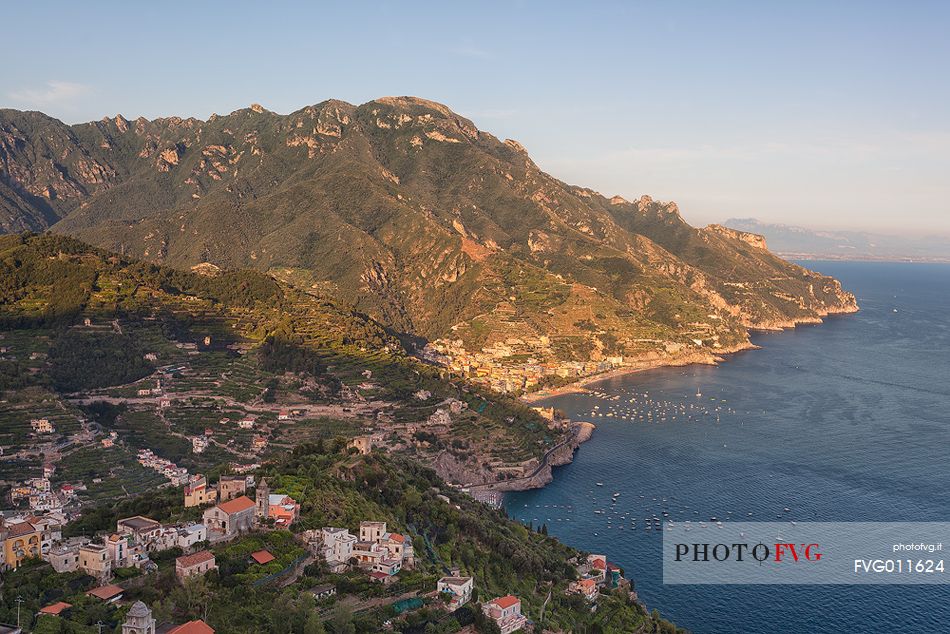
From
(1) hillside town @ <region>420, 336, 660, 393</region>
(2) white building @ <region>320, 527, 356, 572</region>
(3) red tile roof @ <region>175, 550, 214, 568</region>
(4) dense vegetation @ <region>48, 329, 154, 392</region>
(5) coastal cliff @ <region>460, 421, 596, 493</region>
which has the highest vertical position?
(4) dense vegetation @ <region>48, 329, 154, 392</region>

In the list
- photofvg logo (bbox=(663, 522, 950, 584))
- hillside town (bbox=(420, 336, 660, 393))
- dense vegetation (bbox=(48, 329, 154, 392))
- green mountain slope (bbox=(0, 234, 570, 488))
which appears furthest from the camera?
hillside town (bbox=(420, 336, 660, 393))

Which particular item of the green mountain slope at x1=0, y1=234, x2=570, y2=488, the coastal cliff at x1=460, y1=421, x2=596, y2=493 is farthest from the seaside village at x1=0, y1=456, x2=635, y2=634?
the coastal cliff at x1=460, y1=421, x2=596, y2=493

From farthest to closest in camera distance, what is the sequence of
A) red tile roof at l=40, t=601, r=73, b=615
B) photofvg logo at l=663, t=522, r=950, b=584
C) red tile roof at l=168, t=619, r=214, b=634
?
1. photofvg logo at l=663, t=522, r=950, b=584
2. red tile roof at l=40, t=601, r=73, b=615
3. red tile roof at l=168, t=619, r=214, b=634

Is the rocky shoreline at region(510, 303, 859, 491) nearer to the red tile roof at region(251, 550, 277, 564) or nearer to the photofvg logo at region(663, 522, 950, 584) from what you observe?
the photofvg logo at region(663, 522, 950, 584)

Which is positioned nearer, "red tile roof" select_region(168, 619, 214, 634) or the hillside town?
"red tile roof" select_region(168, 619, 214, 634)

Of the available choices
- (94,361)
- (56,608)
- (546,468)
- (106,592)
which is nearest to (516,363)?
(546,468)

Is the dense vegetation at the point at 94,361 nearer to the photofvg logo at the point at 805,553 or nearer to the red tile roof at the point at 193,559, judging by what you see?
the red tile roof at the point at 193,559

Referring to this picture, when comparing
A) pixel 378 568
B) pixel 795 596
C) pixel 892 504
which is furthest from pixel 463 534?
pixel 892 504

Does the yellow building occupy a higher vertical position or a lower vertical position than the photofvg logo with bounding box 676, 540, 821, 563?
higher

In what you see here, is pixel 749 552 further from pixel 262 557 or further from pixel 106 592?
pixel 106 592
